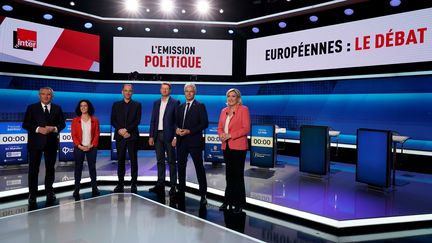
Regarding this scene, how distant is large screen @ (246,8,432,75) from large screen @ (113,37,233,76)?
0.66 m

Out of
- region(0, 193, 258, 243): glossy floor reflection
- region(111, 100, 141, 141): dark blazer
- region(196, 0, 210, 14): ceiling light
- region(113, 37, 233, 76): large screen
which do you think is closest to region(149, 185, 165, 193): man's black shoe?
region(0, 193, 258, 243): glossy floor reflection

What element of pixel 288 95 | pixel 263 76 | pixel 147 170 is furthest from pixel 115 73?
pixel 288 95

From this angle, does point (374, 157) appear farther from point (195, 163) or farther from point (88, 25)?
point (88, 25)

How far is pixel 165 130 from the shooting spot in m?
4.39

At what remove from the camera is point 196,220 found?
344 cm

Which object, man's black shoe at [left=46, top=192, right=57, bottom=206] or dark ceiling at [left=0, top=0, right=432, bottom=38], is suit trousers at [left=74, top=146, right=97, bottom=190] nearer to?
man's black shoe at [left=46, top=192, right=57, bottom=206]

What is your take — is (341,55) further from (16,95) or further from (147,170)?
(16,95)

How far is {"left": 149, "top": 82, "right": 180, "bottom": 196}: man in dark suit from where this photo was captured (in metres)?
4.38

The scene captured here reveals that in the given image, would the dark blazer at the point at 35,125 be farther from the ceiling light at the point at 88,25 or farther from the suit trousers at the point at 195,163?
the ceiling light at the point at 88,25

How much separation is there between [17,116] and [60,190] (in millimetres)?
2918

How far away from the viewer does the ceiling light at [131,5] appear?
23.3 ft

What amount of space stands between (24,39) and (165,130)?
3953 mm

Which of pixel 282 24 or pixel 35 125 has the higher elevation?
pixel 282 24

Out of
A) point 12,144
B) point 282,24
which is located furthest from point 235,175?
point 282,24
